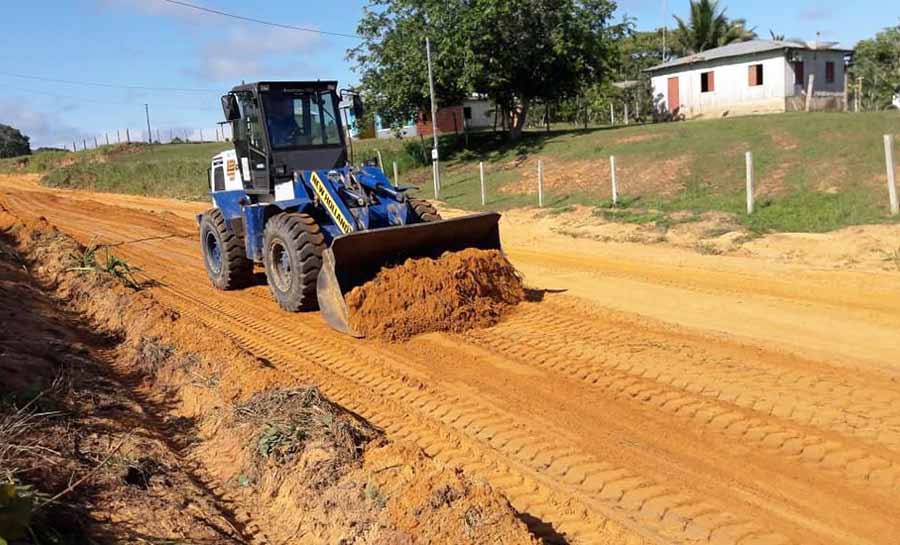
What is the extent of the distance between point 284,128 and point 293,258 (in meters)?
2.20

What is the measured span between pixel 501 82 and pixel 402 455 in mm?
28277

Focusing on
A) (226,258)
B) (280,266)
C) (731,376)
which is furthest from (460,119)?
(731,376)

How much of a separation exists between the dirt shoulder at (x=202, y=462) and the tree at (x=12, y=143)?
7535 centimetres

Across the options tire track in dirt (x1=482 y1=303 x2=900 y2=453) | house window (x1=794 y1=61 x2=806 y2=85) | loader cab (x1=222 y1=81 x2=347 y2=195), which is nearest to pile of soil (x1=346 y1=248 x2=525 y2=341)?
tire track in dirt (x1=482 y1=303 x2=900 y2=453)

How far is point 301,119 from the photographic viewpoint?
10.3 m

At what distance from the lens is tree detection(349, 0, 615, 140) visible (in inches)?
1190

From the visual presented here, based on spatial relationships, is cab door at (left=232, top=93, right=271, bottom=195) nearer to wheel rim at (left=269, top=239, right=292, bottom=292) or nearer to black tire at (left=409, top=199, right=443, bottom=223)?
wheel rim at (left=269, top=239, right=292, bottom=292)

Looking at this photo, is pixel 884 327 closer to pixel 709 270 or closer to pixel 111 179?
pixel 709 270

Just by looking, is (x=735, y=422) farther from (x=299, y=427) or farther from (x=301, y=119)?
(x=301, y=119)

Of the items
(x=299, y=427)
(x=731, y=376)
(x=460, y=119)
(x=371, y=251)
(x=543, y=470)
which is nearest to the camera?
(x=543, y=470)

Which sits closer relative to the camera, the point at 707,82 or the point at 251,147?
the point at 251,147

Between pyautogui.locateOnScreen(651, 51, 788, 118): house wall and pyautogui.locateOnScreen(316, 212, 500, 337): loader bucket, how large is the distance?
31.6 meters

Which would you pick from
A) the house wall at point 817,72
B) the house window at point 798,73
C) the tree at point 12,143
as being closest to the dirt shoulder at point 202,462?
the house wall at point 817,72

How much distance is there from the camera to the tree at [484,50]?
3023cm
